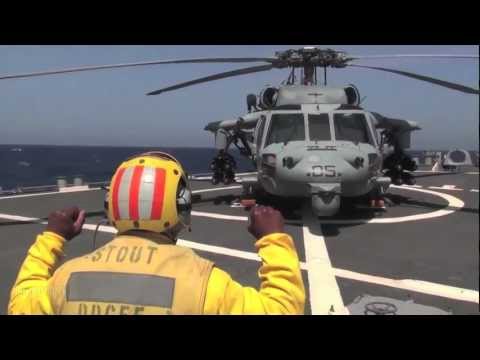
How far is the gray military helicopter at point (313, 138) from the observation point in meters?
6.51

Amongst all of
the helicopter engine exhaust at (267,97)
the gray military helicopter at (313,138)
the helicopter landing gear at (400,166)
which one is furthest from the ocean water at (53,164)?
the helicopter landing gear at (400,166)

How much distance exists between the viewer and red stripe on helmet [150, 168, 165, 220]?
1.51 m

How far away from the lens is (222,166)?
30.3 feet

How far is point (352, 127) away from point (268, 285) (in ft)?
21.9

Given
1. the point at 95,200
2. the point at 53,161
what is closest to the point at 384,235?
the point at 53,161

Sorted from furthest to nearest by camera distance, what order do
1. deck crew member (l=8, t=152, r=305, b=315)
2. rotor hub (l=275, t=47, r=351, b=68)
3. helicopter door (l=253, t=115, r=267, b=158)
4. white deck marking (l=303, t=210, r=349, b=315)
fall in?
rotor hub (l=275, t=47, r=351, b=68) → helicopter door (l=253, t=115, r=267, b=158) → white deck marking (l=303, t=210, r=349, b=315) → deck crew member (l=8, t=152, r=305, b=315)

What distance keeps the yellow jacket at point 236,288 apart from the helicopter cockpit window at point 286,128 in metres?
6.10

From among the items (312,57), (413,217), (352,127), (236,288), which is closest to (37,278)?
(236,288)

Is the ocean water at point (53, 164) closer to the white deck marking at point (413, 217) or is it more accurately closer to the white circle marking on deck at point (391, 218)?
the white circle marking on deck at point (391, 218)

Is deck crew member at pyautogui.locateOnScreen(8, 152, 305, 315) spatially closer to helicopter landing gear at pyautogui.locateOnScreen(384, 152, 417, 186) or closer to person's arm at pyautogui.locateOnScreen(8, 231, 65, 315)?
person's arm at pyautogui.locateOnScreen(8, 231, 65, 315)

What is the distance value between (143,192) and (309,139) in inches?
242

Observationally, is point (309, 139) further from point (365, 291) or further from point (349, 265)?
point (365, 291)

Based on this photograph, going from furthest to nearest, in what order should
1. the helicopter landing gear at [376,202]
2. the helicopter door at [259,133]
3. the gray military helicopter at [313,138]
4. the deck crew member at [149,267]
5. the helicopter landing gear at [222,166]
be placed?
1. the helicopter landing gear at [222,166]
2. the helicopter landing gear at [376,202]
3. the helicopter door at [259,133]
4. the gray military helicopter at [313,138]
5. the deck crew member at [149,267]

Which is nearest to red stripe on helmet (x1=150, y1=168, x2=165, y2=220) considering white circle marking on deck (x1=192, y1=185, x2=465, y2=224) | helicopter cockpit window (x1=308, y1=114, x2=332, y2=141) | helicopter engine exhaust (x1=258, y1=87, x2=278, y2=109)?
white circle marking on deck (x1=192, y1=185, x2=465, y2=224)
